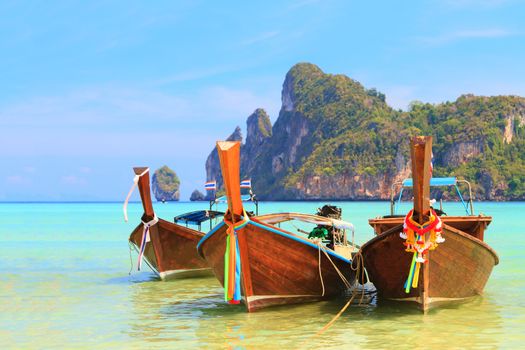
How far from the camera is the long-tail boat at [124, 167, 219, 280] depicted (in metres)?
14.2

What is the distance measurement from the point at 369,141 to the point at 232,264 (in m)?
146

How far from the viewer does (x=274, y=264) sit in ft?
34.3

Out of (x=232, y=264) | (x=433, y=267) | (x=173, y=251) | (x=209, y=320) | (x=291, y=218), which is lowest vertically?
(x=209, y=320)

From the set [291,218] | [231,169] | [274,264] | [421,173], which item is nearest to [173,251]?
[291,218]

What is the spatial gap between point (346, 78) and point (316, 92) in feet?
30.6

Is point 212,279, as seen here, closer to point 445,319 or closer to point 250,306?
point 250,306

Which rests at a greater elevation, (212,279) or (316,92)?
(316,92)

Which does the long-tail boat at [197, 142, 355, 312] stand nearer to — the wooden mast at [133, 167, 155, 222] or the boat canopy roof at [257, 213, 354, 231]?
the boat canopy roof at [257, 213, 354, 231]

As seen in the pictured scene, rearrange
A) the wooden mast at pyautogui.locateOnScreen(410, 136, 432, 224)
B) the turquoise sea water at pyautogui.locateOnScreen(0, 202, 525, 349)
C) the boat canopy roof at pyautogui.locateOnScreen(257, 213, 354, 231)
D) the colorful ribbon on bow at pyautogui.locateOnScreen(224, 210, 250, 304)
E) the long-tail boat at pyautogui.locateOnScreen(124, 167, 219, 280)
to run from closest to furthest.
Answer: the wooden mast at pyautogui.locateOnScreen(410, 136, 432, 224) → the turquoise sea water at pyautogui.locateOnScreen(0, 202, 525, 349) → the colorful ribbon on bow at pyautogui.locateOnScreen(224, 210, 250, 304) → the boat canopy roof at pyautogui.locateOnScreen(257, 213, 354, 231) → the long-tail boat at pyautogui.locateOnScreen(124, 167, 219, 280)

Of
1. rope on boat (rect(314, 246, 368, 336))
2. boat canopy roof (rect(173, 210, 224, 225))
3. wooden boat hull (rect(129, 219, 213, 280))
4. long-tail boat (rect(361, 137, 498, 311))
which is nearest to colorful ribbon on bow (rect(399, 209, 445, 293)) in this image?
long-tail boat (rect(361, 137, 498, 311))

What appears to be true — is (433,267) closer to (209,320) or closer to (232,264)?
(232,264)

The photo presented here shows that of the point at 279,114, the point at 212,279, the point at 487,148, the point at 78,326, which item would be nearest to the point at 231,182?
the point at 78,326

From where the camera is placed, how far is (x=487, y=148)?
139250 millimetres

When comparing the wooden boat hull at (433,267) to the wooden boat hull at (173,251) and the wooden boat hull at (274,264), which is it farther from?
the wooden boat hull at (173,251)
